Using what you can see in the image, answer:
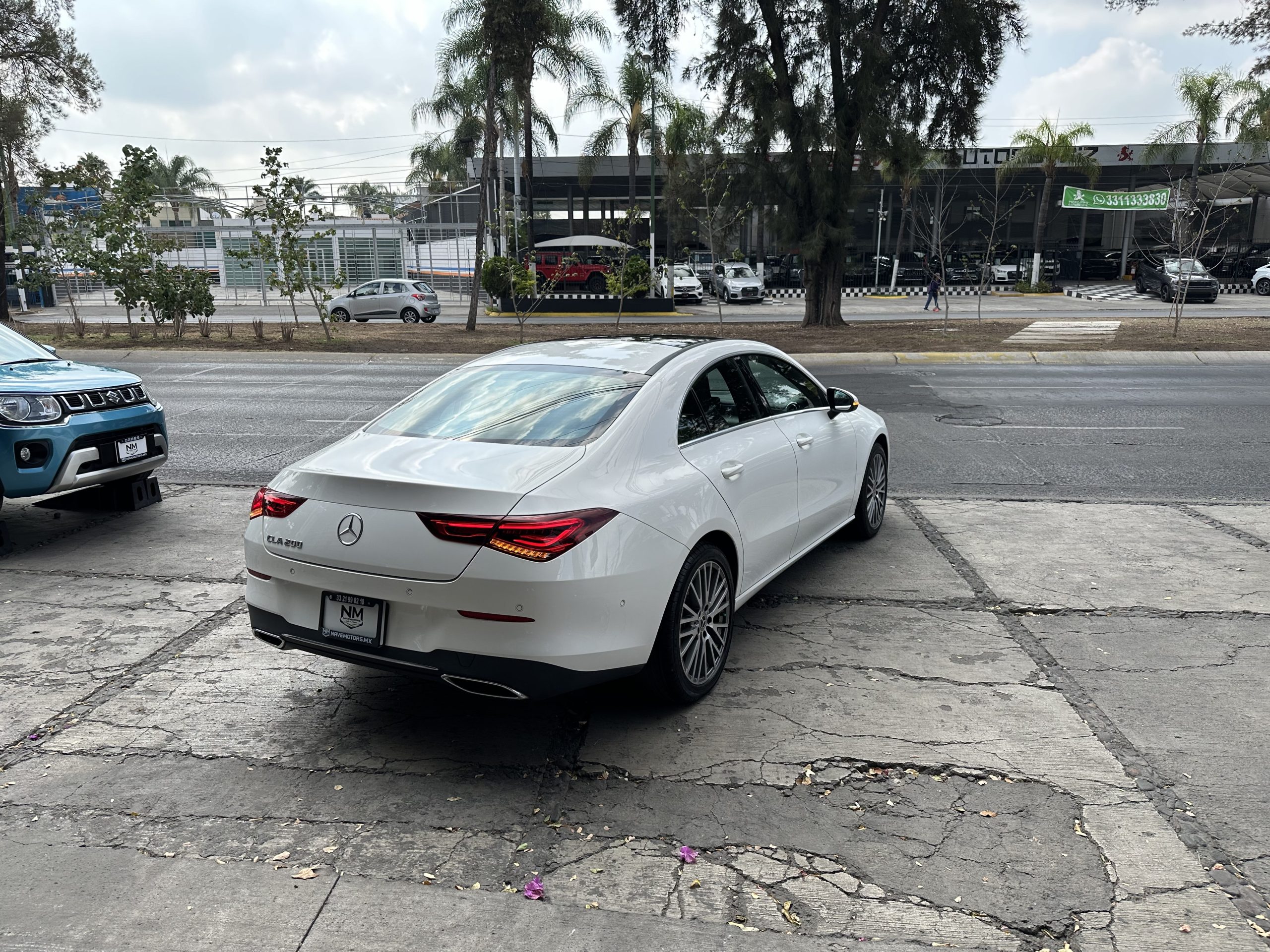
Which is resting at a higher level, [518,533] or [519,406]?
[519,406]

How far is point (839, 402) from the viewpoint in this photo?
595 cm

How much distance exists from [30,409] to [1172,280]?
40.9 metres

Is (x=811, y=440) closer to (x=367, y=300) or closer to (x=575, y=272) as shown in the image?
(x=367, y=300)

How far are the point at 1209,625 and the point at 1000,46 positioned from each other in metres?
22.2

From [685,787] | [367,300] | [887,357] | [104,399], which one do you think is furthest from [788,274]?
[685,787]

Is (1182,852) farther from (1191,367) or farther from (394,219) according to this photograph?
(394,219)

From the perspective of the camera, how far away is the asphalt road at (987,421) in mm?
8883

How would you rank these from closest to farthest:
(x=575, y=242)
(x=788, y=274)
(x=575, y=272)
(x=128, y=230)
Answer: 1. (x=128, y=230)
2. (x=575, y=272)
3. (x=575, y=242)
4. (x=788, y=274)

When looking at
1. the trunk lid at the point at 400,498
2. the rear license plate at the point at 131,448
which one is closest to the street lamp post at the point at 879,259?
the rear license plate at the point at 131,448

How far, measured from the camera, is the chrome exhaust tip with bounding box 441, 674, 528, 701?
354 cm

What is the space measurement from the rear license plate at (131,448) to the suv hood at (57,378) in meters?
0.39

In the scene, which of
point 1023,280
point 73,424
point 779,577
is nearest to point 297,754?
point 779,577

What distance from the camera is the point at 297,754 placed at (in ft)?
12.5

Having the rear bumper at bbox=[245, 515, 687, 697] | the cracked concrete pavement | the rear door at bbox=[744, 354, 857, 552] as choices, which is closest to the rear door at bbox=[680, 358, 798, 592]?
the rear door at bbox=[744, 354, 857, 552]
